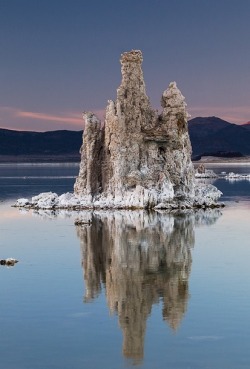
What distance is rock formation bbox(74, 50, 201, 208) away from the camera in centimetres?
5859

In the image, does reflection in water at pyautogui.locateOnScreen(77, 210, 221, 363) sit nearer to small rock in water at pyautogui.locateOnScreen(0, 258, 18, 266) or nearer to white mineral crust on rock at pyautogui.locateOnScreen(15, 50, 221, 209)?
small rock in water at pyautogui.locateOnScreen(0, 258, 18, 266)

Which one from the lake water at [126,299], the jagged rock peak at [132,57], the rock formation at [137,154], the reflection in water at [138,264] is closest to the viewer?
the lake water at [126,299]

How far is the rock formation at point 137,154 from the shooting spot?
58.6 m

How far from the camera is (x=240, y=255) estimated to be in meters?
32.5

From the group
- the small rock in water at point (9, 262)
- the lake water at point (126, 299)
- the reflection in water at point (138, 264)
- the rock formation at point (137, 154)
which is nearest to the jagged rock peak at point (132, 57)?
the rock formation at point (137, 154)

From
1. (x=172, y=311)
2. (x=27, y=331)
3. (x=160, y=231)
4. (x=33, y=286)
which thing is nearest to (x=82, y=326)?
(x=27, y=331)

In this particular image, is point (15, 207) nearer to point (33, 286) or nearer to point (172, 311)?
point (33, 286)

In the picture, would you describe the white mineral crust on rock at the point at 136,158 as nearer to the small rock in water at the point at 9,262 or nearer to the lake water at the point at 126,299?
the lake water at the point at 126,299

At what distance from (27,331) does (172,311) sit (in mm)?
4744

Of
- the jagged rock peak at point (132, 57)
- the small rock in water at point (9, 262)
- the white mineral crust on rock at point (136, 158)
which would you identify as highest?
the jagged rock peak at point (132, 57)

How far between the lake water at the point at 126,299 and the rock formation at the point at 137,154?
15.6m

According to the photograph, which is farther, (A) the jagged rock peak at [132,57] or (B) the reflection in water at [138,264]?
(A) the jagged rock peak at [132,57]

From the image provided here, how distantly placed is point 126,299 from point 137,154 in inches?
1458

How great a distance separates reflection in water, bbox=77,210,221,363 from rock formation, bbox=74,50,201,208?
6.49m
